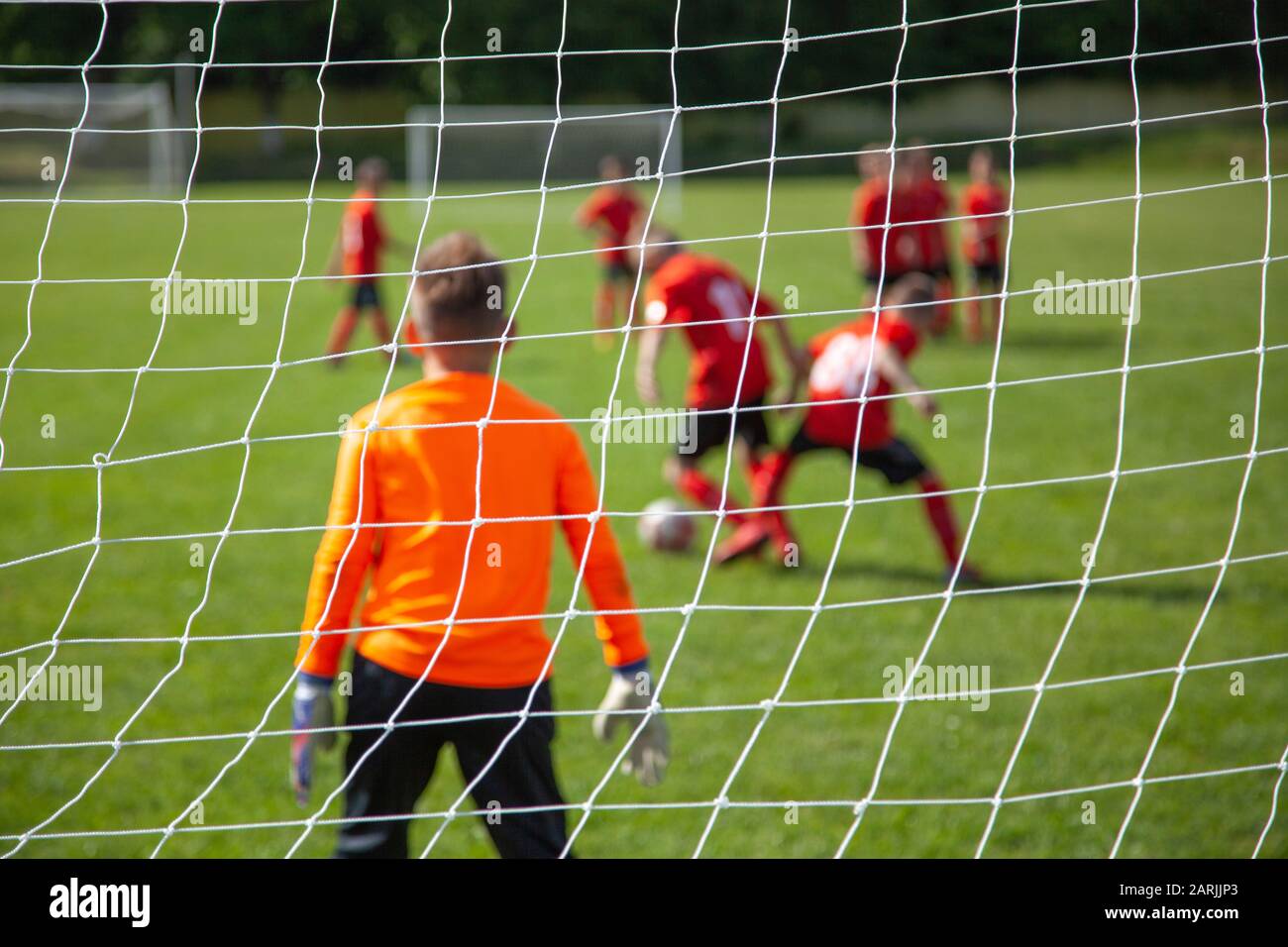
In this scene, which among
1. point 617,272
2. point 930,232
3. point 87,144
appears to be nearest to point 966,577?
point 930,232

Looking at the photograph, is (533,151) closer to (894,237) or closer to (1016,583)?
(894,237)

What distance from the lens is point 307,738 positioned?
2402 millimetres

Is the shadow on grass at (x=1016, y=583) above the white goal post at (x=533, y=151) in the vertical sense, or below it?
below

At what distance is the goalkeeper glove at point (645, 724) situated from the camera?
2465 millimetres

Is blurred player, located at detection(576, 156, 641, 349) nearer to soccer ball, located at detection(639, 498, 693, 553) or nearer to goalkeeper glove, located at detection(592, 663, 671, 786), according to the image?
soccer ball, located at detection(639, 498, 693, 553)

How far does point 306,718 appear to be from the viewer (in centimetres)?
237

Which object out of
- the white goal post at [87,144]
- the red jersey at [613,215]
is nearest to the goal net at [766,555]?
the red jersey at [613,215]

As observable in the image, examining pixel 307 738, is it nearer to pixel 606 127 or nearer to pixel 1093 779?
pixel 1093 779

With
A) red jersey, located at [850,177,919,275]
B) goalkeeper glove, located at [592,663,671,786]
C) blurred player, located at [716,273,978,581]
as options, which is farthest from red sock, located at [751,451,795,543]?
red jersey, located at [850,177,919,275]

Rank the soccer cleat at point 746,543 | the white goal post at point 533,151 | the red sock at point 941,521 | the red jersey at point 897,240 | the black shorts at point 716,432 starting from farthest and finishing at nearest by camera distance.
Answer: the white goal post at point 533,151
the red jersey at point 897,240
the black shorts at point 716,432
the soccer cleat at point 746,543
the red sock at point 941,521

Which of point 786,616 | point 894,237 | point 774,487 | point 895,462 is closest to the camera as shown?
point 786,616

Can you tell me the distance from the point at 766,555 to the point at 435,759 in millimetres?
3222

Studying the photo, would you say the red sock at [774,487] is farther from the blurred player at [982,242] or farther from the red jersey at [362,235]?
the blurred player at [982,242]

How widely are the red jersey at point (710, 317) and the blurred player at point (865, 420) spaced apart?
367 millimetres
